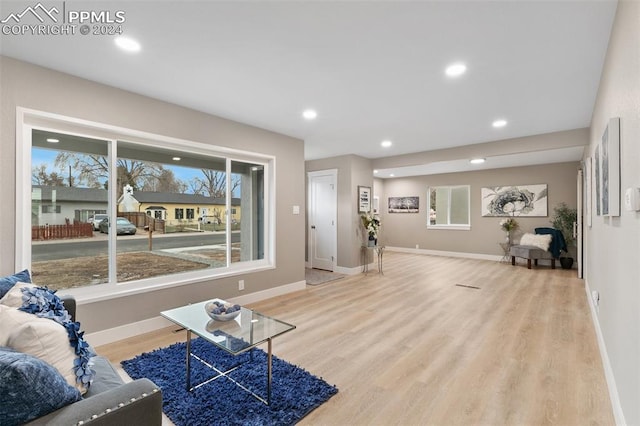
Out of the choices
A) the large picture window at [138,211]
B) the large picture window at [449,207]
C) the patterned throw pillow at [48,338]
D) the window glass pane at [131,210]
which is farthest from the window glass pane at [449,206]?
the patterned throw pillow at [48,338]

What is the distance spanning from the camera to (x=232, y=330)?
2.04 m

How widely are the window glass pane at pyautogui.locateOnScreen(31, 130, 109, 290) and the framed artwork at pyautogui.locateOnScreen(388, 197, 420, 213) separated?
25.9 ft

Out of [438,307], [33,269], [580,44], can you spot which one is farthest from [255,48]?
[438,307]

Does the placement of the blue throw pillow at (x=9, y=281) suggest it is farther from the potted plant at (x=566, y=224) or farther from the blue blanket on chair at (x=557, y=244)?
the potted plant at (x=566, y=224)

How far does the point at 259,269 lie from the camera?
417 cm

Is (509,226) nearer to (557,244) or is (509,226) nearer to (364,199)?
(557,244)

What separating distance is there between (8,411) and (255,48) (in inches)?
91.0

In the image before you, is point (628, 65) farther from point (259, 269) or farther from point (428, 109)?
point (259, 269)

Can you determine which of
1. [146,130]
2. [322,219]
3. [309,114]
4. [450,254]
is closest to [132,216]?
[146,130]

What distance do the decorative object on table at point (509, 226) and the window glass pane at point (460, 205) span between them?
995 millimetres

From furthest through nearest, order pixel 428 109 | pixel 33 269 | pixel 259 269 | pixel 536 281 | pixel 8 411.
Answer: pixel 536 281, pixel 259 269, pixel 428 109, pixel 33 269, pixel 8 411

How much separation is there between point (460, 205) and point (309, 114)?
20.5ft

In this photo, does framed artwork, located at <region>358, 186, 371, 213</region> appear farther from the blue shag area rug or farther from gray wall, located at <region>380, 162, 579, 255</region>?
the blue shag area rug

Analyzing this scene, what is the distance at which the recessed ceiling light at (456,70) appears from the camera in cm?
246
